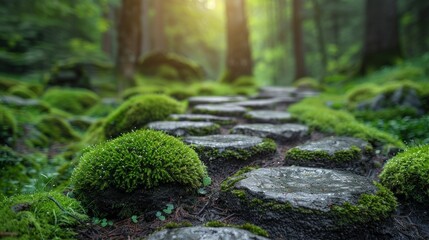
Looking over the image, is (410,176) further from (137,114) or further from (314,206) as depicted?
(137,114)

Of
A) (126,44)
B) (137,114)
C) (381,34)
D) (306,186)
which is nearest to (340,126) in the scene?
(306,186)

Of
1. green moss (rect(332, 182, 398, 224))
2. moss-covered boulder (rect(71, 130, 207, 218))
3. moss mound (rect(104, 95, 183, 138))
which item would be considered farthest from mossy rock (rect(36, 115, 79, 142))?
green moss (rect(332, 182, 398, 224))

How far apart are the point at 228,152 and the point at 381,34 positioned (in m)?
9.57

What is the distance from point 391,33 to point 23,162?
10.6 m

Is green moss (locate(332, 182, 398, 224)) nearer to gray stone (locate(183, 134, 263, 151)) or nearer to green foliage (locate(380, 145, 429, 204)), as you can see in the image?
green foliage (locate(380, 145, 429, 204))

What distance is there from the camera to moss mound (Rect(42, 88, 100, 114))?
6.94 meters

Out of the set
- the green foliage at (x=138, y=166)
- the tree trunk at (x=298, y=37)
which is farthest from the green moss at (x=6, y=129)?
the tree trunk at (x=298, y=37)

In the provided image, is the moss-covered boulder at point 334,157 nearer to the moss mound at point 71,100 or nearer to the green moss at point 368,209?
the green moss at point 368,209

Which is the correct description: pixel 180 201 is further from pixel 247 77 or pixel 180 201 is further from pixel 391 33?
pixel 391 33

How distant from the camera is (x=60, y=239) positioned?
5.08ft

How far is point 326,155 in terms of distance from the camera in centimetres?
236

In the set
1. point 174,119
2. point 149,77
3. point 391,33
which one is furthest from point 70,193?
point 391,33

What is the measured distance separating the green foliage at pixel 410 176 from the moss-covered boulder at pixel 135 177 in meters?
1.28

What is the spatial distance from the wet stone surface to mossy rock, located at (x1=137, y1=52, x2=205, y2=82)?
8.88 m
